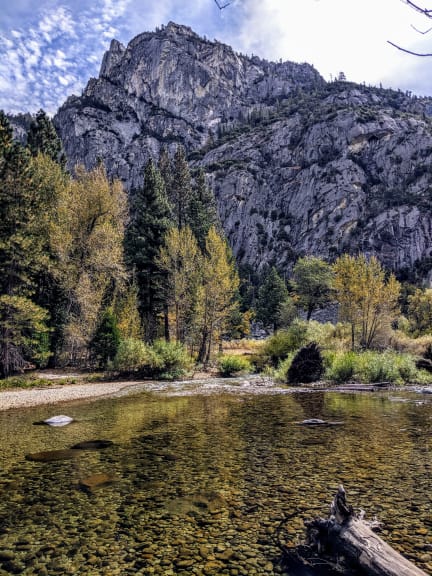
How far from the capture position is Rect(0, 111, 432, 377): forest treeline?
22375mm

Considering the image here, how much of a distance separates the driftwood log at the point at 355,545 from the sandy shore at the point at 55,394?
14304 millimetres

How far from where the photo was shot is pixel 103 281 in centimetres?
2833

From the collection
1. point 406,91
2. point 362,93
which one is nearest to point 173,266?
point 362,93

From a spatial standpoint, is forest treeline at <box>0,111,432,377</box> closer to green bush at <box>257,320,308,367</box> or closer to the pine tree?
the pine tree

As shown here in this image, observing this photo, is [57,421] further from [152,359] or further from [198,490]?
[152,359]

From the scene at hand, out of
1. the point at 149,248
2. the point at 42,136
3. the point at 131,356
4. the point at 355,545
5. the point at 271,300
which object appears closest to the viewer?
the point at 355,545

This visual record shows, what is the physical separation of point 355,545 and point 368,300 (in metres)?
29.5

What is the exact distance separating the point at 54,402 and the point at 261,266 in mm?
97806

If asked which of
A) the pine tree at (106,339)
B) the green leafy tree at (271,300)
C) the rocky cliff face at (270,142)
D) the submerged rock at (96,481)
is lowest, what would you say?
the submerged rock at (96,481)

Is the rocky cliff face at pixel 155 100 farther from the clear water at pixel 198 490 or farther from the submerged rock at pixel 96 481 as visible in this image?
the submerged rock at pixel 96 481

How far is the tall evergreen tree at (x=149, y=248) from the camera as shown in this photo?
37000 mm

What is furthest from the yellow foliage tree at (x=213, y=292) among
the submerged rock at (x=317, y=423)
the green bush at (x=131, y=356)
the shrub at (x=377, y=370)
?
the submerged rock at (x=317, y=423)

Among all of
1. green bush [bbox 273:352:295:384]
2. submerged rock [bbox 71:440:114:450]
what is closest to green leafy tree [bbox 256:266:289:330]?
green bush [bbox 273:352:295:384]

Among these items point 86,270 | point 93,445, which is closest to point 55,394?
point 93,445
